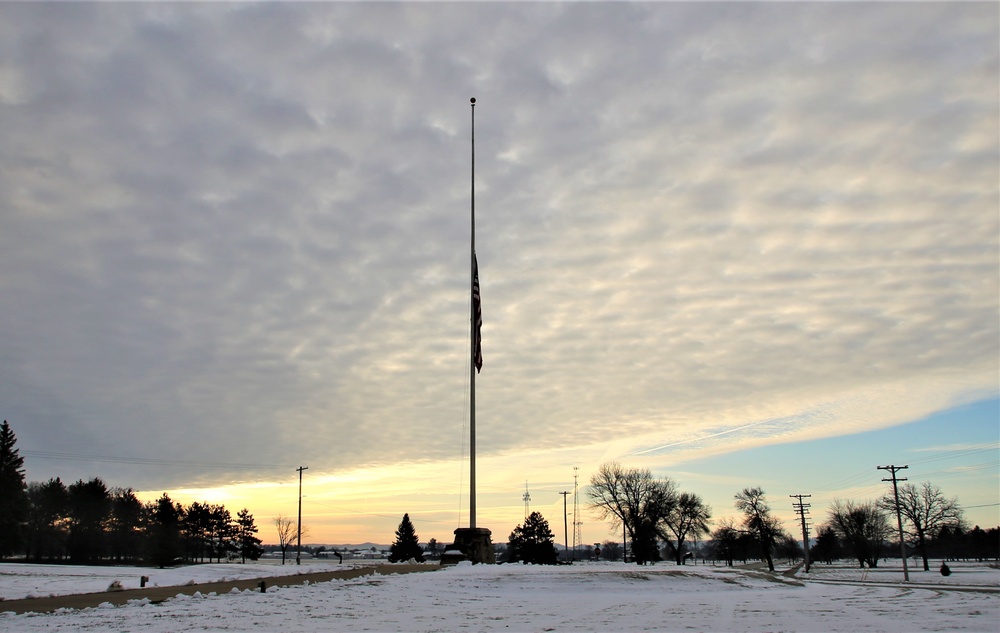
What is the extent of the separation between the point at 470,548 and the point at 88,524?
8114 cm

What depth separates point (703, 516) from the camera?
89.9 metres

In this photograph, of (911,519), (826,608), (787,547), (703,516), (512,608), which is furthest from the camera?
(787,547)

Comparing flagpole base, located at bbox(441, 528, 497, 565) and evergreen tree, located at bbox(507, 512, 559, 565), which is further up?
flagpole base, located at bbox(441, 528, 497, 565)

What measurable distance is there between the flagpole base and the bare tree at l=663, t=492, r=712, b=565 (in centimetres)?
5653

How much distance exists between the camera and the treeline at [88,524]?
251 feet

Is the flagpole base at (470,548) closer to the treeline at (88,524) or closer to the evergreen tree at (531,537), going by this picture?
the treeline at (88,524)

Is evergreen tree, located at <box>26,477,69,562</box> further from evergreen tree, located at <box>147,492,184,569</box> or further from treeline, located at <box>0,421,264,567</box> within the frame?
evergreen tree, located at <box>147,492,184,569</box>

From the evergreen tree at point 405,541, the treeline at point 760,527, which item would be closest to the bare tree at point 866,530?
the treeline at point 760,527

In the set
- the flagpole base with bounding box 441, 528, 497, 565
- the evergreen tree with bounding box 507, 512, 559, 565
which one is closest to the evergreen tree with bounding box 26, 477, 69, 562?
the evergreen tree with bounding box 507, 512, 559, 565

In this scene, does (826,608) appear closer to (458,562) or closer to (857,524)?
(458,562)

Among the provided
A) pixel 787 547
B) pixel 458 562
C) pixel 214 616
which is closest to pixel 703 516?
pixel 458 562

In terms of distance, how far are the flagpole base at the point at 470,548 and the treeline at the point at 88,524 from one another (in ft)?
187

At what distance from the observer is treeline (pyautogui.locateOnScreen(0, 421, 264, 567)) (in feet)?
251

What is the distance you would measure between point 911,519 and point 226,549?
4278 inches
